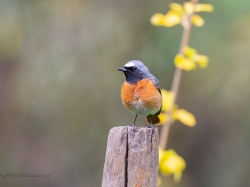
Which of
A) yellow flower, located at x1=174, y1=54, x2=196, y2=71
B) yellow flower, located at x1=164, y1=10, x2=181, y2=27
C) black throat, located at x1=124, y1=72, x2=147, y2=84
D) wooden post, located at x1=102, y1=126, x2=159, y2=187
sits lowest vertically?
wooden post, located at x1=102, y1=126, x2=159, y2=187

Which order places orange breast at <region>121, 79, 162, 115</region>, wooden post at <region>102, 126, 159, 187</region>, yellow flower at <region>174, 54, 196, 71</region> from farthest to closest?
orange breast at <region>121, 79, 162, 115</region> → yellow flower at <region>174, 54, 196, 71</region> → wooden post at <region>102, 126, 159, 187</region>

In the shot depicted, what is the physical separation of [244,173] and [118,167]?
6440mm

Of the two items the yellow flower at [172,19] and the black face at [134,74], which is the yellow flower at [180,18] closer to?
the yellow flower at [172,19]

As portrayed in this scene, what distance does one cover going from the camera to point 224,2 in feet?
26.4

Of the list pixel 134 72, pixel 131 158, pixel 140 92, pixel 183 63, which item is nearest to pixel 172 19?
pixel 183 63

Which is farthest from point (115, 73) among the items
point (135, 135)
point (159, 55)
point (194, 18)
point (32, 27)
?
point (135, 135)

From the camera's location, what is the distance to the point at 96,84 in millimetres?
8984

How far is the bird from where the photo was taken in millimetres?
4523

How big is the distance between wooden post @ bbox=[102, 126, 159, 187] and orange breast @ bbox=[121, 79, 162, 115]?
1.18m

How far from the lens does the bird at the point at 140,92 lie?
14.8 feet

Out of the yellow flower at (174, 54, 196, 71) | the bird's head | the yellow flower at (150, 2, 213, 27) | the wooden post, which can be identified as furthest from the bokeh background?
the wooden post

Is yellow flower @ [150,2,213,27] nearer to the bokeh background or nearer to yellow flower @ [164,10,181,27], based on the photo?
yellow flower @ [164,10,181,27]

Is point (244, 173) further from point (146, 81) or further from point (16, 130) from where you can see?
point (146, 81)

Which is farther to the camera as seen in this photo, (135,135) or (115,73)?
(115,73)
